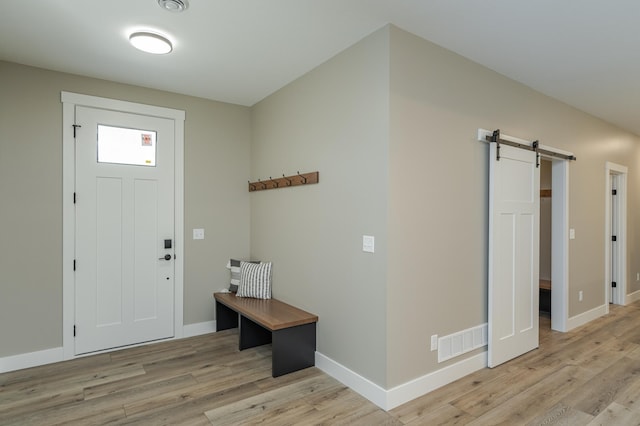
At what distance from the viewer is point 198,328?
3982mm

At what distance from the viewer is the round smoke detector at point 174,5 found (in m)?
2.18

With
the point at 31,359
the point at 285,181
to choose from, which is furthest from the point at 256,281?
the point at 31,359

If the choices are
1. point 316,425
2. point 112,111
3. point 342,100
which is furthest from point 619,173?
point 112,111

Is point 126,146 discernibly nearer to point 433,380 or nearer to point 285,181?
point 285,181

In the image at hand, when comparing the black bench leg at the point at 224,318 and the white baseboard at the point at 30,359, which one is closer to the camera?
the white baseboard at the point at 30,359

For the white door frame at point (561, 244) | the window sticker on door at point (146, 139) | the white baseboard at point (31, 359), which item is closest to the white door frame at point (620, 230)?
the white door frame at point (561, 244)

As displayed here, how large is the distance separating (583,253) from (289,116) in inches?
157

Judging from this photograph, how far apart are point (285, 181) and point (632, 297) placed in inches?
227

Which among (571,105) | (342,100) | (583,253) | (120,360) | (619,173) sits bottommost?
(120,360)

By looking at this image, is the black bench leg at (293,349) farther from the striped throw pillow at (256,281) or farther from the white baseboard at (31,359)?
the white baseboard at (31,359)

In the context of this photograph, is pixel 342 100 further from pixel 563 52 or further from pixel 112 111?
Answer: pixel 112 111

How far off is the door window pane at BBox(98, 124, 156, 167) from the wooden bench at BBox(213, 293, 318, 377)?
1782mm

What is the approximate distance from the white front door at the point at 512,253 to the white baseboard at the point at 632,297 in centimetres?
303

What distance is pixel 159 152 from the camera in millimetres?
3760
